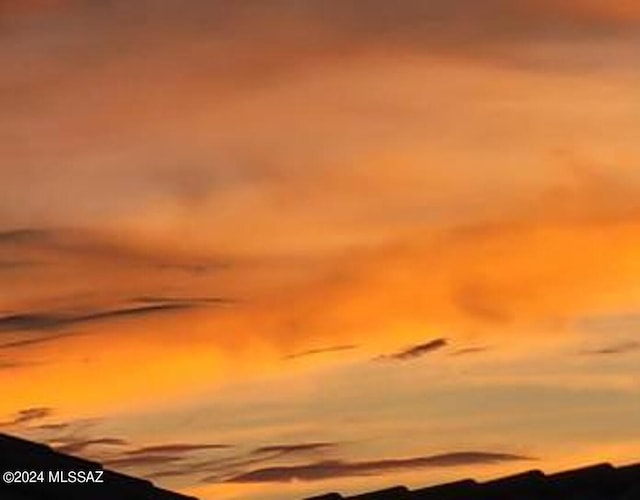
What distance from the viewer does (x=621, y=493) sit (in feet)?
52.5

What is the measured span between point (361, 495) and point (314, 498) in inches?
24.4

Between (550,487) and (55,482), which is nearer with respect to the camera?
(55,482)

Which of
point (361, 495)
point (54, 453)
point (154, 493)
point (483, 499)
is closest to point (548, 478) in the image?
point (483, 499)

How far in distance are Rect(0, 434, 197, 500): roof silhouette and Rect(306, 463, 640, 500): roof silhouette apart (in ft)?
9.30

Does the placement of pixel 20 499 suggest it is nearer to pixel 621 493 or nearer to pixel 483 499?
pixel 483 499

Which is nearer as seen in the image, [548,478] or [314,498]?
[548,478]

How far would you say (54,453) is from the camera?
16.1 meters

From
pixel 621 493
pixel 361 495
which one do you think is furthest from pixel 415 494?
pixel 621 493

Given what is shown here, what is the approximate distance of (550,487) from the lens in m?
16.3

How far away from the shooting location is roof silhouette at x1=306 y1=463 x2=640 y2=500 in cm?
1619

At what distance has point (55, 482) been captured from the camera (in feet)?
51.0

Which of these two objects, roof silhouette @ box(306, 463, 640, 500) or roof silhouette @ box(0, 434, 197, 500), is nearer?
roof silhouette @ box(0, 434, 197, 500)

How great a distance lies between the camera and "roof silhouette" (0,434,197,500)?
50.7ft

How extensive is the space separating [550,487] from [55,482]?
503cm
